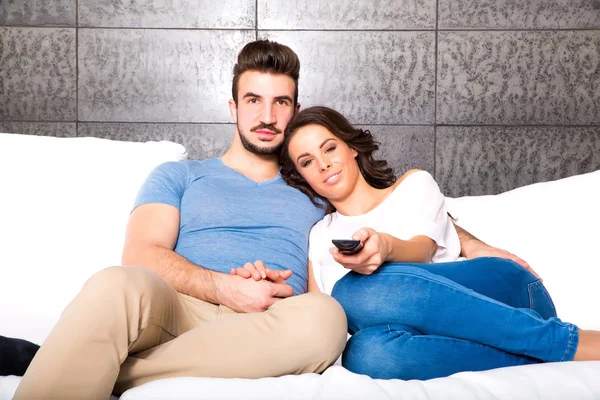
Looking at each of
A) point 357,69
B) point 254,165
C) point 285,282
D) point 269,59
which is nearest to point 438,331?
point 285,282

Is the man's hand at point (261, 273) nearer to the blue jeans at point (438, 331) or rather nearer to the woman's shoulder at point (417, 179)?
the blue jeans at point (438, 331)

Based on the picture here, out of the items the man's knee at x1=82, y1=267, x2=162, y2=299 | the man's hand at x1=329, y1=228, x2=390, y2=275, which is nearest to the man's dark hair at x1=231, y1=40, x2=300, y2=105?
the man's hand at x1=329, y1=228, x2=390, y2=275

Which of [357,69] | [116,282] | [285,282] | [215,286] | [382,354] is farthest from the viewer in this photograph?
[357,69]

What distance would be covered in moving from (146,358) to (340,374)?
40 centimetres

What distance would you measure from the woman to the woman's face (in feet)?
0.48

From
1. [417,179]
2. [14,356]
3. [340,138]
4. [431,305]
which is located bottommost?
[14,356]

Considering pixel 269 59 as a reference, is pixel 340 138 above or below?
below

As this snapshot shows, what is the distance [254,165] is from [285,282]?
47cm

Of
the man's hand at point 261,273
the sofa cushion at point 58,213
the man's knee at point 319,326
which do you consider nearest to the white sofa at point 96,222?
the sofa cushion at point 58,213

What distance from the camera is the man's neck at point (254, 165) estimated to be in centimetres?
216

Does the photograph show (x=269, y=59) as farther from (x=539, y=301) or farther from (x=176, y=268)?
(x=539, y=301)

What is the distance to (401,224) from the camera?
5.96 feet

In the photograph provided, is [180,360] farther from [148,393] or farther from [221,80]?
[221,80]

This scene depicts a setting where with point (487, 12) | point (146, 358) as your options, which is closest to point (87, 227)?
point (146, 358)
